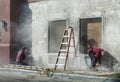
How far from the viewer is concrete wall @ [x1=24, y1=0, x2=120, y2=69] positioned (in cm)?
1716

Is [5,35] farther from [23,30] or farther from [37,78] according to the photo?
[37,78]

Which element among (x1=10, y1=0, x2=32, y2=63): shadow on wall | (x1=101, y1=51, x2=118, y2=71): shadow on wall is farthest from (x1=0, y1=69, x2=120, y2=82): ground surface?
(x1=10, y1=0, x2=32, y2=63): shadow on wall

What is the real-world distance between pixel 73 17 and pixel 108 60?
293 cm

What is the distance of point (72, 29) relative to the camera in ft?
60.7

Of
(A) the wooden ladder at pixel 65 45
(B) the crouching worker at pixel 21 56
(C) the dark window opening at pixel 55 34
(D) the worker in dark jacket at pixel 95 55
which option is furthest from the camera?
(C) the dark window opening at pixel 55 34

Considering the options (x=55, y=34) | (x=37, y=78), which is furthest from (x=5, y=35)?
(x=37, y=78)

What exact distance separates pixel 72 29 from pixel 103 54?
210 cm

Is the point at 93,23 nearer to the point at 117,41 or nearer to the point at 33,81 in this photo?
the point at 117,41

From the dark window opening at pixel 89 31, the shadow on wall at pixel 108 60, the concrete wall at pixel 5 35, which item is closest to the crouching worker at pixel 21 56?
the concrete wall at pixel 5 35

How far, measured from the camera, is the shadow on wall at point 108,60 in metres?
17.2

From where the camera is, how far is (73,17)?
18734 millimetres

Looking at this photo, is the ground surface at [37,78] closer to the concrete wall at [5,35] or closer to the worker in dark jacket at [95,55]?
the worker in dark jacket at [95,55]

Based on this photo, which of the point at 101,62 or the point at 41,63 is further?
the point at 41,63

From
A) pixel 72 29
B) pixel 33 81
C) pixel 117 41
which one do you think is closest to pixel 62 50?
pixel 72 29
